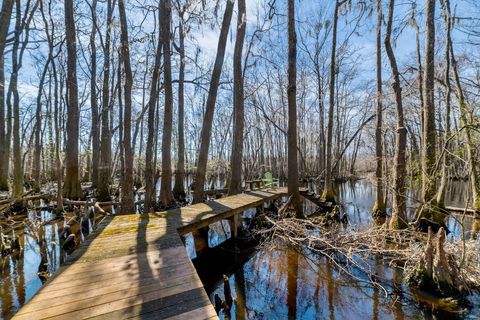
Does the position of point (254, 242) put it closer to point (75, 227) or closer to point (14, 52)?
point (75, 227)

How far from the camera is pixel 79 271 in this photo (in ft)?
8.33

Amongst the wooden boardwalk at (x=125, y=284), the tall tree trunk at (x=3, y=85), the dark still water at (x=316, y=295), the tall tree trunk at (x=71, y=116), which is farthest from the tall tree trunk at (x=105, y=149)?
the dark still water at (x=316, y=295)

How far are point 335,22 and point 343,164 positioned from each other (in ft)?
74.3

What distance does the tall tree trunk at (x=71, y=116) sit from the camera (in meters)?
9.68

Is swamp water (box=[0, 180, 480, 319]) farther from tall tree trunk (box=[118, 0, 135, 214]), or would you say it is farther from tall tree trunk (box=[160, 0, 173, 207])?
tall tree trunk (box=[160, 0, 173, 207])

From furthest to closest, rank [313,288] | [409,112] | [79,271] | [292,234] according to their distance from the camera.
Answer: [409,112] < [292,234] < [313,288] < [79,271]

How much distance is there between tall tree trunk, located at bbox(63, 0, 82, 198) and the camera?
968cm

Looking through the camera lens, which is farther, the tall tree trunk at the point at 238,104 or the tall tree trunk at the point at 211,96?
the tall tree trunk at the point at 238,104

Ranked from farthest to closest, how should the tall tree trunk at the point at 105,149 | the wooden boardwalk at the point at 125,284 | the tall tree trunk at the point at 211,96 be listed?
1. the tall tree trunk at the point at 105,149
2. the tall tree trunk at the point at 211,96
3. the wooden boardwalk at the point at 125,284

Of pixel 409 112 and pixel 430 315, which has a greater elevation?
pixel 409 112

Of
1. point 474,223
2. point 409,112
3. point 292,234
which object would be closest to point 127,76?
point 292,234

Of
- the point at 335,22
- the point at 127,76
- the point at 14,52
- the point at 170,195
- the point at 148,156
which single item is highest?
the point at 335,22

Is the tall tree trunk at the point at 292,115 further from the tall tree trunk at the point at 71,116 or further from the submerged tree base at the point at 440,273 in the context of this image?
the tall tree trunk at the point at 71,116

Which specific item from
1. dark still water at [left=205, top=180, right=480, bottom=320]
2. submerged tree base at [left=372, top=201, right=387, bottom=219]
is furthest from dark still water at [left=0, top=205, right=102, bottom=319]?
submerged tree base at [left=372, top=201, right=387, bottom=219]
